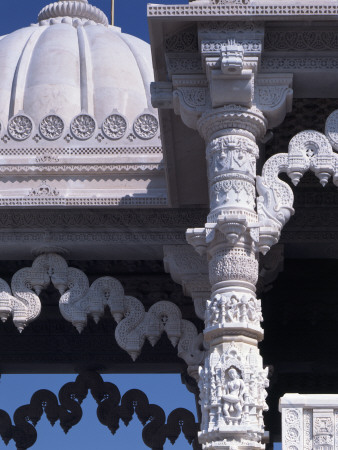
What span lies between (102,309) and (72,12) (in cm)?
713

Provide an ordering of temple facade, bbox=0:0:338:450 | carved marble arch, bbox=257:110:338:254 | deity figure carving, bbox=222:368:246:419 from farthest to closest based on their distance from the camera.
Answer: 1. carved marble arch, bbox=257:110:338:254
2. temple facade, bbox=0:0:338:450
3. deity figure carving, bbox=222:368:246:419

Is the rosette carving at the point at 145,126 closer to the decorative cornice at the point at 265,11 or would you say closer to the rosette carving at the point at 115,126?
the rosette carving at the point at 115,126

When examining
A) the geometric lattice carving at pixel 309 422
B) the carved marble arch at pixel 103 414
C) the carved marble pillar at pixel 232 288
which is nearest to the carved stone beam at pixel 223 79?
the carved marble pillar at pixel 232 288

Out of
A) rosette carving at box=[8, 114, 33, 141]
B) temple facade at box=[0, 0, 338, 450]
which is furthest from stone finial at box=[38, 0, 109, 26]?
rosette carving at box=[8, 114, 33, 141]

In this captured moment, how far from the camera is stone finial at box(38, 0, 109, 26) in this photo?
1806 cm

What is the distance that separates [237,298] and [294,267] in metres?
4.58

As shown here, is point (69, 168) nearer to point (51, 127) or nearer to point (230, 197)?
point (51, 127)

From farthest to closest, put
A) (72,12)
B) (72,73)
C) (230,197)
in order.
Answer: (72,12), (72,73), (230,197)

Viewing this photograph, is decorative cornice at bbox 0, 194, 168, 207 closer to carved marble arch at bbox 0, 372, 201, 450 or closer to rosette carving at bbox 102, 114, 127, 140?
rosette carving at bbox 102, 114, 127, 140

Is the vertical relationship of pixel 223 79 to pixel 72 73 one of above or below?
below

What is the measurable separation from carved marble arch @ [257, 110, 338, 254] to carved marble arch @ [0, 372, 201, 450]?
14.6 feet

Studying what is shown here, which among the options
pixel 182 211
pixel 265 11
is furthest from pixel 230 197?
pixel 182 211

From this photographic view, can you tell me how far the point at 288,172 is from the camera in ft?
32.9

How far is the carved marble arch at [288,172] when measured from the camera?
391 inches
